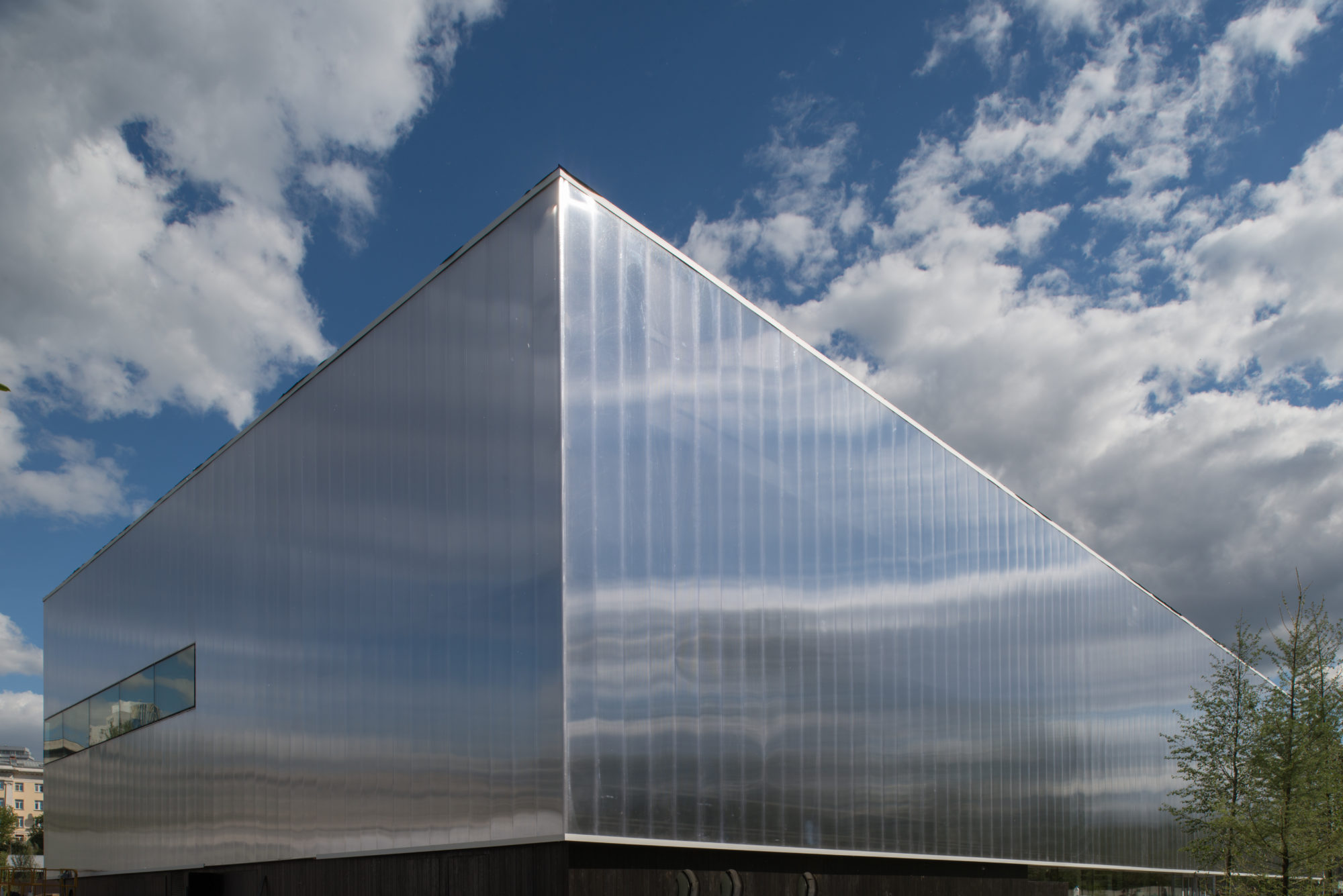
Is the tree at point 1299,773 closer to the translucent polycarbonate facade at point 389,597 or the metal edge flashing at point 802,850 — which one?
the metal edge flashing at point 802,850

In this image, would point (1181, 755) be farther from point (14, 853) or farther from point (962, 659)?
point (14, 853)

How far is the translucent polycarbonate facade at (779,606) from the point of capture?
12422 millimetres

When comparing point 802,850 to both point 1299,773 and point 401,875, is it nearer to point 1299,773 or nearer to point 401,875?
point 401,875

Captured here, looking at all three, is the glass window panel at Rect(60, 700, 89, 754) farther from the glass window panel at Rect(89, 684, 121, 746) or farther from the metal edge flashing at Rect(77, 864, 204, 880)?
the metal edge flashing at Rect(77, 864, 204, 880)

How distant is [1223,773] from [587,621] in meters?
22.4

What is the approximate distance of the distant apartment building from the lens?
127000 millimetres

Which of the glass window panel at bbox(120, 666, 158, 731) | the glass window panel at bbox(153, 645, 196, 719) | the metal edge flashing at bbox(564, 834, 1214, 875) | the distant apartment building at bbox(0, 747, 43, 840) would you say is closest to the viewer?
the metal edge flashing at bbox(564, 834, 1214, 875)

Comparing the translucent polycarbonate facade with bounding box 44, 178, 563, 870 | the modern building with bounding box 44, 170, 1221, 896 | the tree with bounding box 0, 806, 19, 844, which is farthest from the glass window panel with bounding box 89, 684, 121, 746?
the tree with bounding box 0, 806, 19, 844

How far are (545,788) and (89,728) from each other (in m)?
21.7

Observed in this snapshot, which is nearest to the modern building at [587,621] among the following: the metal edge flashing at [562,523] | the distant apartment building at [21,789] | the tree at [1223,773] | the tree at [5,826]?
the metal edge flashing at [562,523]

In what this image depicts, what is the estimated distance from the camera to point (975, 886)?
20.0 meters

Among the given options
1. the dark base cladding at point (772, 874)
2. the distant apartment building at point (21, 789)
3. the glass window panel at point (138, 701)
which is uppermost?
the glass window panel at point (138, 701)

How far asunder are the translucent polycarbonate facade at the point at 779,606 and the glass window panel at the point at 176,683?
42.3 ft

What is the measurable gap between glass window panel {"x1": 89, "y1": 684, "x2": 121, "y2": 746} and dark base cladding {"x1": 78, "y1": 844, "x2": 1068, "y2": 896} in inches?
236
